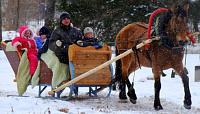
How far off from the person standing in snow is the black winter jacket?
1.88 feet

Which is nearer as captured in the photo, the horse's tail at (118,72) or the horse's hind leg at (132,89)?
the horse's hind leg at (132,89)

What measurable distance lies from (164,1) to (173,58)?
1271cm

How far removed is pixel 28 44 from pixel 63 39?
0.95 metres

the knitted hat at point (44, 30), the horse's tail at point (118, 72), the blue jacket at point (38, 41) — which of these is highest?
the knitted hat at point (44, 30)

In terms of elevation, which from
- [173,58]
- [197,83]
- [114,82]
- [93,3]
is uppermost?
[93,3]

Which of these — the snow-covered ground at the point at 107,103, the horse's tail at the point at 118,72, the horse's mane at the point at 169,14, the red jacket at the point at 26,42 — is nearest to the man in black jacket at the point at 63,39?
the red jacket at the point at 26,42

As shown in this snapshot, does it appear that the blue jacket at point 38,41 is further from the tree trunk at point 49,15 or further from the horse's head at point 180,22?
the tree trunk at point 49,15

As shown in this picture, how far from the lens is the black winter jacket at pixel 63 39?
283 inches

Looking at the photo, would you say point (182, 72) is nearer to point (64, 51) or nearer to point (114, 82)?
point (114, 82)

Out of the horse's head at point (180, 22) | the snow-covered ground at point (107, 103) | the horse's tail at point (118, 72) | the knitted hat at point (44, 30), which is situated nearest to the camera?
the snow-covered ground at point (107, 103)

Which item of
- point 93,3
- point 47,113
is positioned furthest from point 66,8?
point 47,113

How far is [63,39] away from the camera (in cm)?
735

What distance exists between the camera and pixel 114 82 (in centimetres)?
742

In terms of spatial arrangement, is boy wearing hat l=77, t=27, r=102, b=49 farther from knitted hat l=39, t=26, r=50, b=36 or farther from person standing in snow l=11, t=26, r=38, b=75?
person standing in snow l=11, t=26, r=38, b=75
